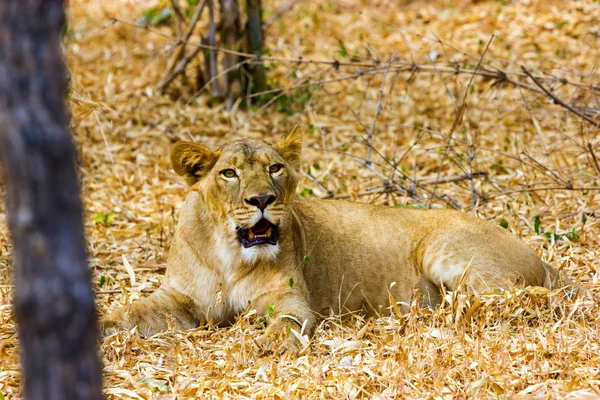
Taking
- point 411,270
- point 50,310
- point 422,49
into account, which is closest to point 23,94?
A: point 50,310

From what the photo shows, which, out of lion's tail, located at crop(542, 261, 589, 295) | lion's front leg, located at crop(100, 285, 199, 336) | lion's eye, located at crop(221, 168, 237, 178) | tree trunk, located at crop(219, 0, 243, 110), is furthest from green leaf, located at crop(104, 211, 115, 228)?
lion's tail, located at crop(542, 261, 589, 295)

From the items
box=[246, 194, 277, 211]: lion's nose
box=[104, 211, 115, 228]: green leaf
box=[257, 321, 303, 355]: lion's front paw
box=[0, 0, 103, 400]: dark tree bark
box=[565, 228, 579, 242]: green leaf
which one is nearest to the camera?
box=[0, 0, 103, 400]: dark tree bark

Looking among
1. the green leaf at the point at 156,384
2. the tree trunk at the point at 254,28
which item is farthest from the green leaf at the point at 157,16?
the green leaf at the point at 156,384

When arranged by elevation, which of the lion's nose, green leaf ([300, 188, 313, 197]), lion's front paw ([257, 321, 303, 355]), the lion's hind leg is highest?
the lion's nose

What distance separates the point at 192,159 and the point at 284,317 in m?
1.03

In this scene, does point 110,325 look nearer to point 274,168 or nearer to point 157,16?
point 274,168

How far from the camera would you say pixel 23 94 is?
2.24 meters

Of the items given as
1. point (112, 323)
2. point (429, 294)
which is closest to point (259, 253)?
point (112, 323)

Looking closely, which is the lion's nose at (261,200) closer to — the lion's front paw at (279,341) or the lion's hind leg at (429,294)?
the lion's front paw at (279,341)

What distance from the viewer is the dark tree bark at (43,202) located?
2223mm

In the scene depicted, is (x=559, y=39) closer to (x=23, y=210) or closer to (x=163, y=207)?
(x=163, y=207)

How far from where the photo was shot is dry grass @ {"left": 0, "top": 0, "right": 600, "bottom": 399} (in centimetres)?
390

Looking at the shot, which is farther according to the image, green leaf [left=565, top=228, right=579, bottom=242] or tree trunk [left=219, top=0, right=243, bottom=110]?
tree trunk [left=219, top=0, right=243, bottom=110]

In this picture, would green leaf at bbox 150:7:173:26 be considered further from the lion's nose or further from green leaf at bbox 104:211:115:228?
the lion's nose
